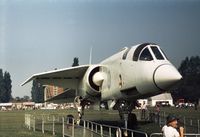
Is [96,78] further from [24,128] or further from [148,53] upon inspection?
[24,128]

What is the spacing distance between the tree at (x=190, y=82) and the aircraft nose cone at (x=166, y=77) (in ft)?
212

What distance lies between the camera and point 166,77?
1341 cm

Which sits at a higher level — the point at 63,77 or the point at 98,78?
the point at 63,77

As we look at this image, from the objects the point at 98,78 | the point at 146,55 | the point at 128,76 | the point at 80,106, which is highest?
the point at 146,55

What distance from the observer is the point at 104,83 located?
1883 centimetres

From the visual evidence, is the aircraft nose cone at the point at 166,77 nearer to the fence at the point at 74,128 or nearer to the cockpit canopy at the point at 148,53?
the cockpit canopy at the point at 148,53

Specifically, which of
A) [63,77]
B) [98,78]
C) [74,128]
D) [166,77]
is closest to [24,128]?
[63,77]

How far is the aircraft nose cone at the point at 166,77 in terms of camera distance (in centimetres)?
1332

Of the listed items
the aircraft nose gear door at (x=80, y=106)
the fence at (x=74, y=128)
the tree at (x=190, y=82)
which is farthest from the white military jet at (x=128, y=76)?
the tree at (x=190, y=82)

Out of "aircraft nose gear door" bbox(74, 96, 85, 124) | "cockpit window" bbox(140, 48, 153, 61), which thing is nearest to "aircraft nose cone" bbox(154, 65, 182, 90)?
"cockpit window" bbox(140, 48, 153, 61)

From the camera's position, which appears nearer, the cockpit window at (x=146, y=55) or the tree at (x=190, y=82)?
the cockpit window at (x=146, y=55)

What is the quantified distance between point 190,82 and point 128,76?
2985 inches

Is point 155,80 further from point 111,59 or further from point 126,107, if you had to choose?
point 111,59

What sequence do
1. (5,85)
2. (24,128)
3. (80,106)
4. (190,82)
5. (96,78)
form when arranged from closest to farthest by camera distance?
(96,78)
(24,128)
(80,106)
(190,82)
(5,85)
